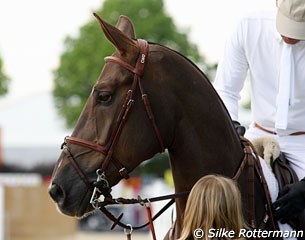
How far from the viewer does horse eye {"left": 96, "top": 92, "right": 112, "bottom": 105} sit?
437 cm

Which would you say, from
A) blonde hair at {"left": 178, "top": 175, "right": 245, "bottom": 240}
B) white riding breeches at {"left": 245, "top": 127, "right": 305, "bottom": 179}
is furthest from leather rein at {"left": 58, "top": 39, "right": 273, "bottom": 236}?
white riding breeches at {"left": 245, "top": 127, "right": 305, "bottom": 179}

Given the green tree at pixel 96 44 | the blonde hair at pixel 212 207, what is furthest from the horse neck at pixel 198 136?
the green tree at pixel 96 44

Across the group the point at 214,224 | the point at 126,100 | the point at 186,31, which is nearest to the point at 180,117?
the point at 126,100

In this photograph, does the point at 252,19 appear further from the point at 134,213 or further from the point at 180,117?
the point at 134,213

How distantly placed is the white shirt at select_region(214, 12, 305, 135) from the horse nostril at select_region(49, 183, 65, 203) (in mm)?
1372

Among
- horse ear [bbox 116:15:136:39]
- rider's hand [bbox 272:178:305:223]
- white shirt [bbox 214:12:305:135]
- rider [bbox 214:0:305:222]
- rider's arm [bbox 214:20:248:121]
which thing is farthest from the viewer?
rider's arm [bbox 214:20:248:121]

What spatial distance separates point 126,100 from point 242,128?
1.02 m

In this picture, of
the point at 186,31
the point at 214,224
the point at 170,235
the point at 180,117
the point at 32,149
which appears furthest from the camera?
the point at 186,31

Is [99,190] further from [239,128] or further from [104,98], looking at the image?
[239,128]

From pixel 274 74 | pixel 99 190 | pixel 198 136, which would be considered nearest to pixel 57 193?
pixel 99 190

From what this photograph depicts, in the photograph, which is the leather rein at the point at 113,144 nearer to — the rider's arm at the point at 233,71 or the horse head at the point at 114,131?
the horse head at the point at 114,131

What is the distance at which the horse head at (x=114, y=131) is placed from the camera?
14.2ft

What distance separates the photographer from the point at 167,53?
4523 mm

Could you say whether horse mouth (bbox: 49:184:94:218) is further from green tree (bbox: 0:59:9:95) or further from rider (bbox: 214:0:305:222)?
green tree (bbox: 0:59:9:95)
